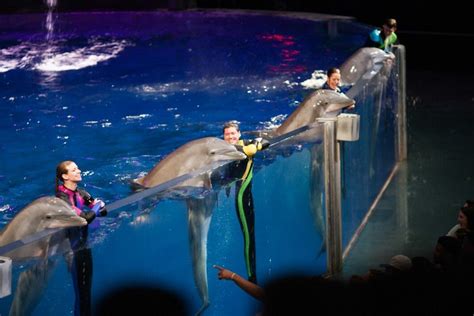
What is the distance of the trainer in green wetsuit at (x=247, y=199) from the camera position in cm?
564

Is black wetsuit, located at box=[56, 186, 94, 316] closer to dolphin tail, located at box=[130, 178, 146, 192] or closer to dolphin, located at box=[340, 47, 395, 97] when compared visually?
dolphin tail, located at box=[130, 178, 146, 192]

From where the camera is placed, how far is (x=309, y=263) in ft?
21.6

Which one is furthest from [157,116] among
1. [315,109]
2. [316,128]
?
[316,128]

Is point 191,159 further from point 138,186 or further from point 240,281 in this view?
point 240,281

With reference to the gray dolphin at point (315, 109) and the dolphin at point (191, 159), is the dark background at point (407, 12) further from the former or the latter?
the dolphin at point (191, 159)

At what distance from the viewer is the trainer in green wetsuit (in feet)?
18.5

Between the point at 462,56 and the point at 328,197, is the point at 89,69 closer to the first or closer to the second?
the point at 462,56

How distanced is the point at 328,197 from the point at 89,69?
8235mm

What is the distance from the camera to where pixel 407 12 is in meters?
17.6

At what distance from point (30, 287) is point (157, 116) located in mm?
7205

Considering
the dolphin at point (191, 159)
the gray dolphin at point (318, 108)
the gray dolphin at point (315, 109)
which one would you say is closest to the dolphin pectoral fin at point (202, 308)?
the dolphin at point (191, 159)

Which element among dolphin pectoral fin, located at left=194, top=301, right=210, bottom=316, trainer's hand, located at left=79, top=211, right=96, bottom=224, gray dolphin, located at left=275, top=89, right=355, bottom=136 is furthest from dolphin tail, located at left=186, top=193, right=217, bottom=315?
gray dolphin, located at left=275, top=89, right=355, bottom=136

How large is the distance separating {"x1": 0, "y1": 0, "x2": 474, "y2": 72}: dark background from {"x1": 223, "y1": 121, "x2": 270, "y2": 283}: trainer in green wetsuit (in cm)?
891

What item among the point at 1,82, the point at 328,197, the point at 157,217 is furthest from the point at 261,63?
the point at 157,217
